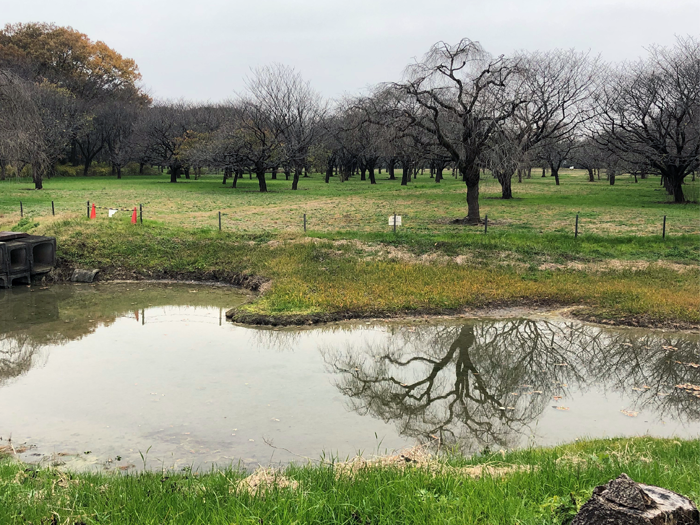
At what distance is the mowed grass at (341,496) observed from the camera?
4.33 metres

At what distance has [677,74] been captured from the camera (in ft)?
116

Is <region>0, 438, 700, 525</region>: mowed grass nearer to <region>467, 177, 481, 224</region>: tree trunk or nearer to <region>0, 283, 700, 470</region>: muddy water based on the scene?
<region>0, 283, 700, 470</region>: muddy water

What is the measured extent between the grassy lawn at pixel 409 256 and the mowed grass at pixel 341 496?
900 centimetres

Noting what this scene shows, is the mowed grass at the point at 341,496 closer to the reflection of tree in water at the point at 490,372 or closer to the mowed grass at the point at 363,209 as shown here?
the reflection of tree in water at the point at 490,372

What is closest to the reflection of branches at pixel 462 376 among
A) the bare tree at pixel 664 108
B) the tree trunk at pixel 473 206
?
the tree trunk at pixel 473 206

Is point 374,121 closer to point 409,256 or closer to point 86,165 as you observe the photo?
point 409,256

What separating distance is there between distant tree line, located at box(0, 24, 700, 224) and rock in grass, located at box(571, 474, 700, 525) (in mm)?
21309

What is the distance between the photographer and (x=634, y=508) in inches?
134

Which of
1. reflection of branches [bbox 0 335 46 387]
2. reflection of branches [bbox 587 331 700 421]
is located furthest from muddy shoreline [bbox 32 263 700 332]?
reflection of branches [bbox 0 335 46 387]

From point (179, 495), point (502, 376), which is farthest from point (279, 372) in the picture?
point (179, 495)

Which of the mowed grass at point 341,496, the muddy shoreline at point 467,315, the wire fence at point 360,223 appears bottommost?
the muddy shoreline at point 467,315

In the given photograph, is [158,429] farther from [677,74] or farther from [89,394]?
[677,74]

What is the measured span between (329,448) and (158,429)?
97.0 inches

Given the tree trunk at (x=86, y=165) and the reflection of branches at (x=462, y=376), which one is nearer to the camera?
the reflection of branches at (x=462, y=376)
